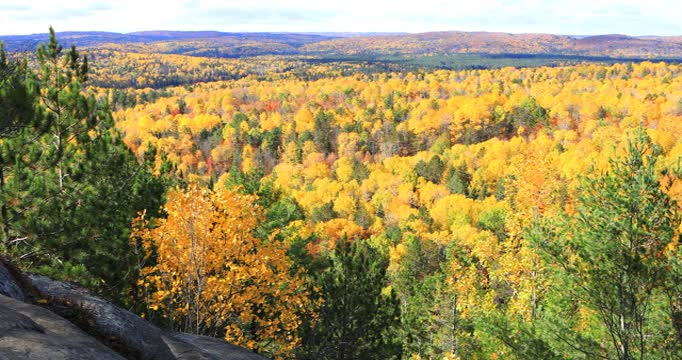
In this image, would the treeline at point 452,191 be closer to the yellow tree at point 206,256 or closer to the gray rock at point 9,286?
the yellow tree at point 206,256

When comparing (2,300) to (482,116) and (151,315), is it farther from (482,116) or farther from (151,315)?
(482,116)

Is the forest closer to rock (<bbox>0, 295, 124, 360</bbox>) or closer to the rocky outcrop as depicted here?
the rocky outcrop

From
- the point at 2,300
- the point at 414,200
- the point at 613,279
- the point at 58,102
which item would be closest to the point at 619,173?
the point at 613,279

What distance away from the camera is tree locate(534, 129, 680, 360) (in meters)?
10.9

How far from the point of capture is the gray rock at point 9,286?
8.97 meters

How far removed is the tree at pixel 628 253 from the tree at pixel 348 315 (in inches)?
297

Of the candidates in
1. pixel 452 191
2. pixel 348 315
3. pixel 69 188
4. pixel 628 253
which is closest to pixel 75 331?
pixel 69 188

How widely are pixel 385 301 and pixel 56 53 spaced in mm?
14378

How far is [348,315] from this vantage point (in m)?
17.5

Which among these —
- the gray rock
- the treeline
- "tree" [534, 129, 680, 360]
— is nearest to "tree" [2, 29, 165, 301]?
the gray rock

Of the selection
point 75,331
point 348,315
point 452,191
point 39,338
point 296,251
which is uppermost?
point 39,338

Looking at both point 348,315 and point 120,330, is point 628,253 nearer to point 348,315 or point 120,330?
point 348,315

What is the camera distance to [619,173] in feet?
38.2

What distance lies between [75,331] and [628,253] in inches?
435
